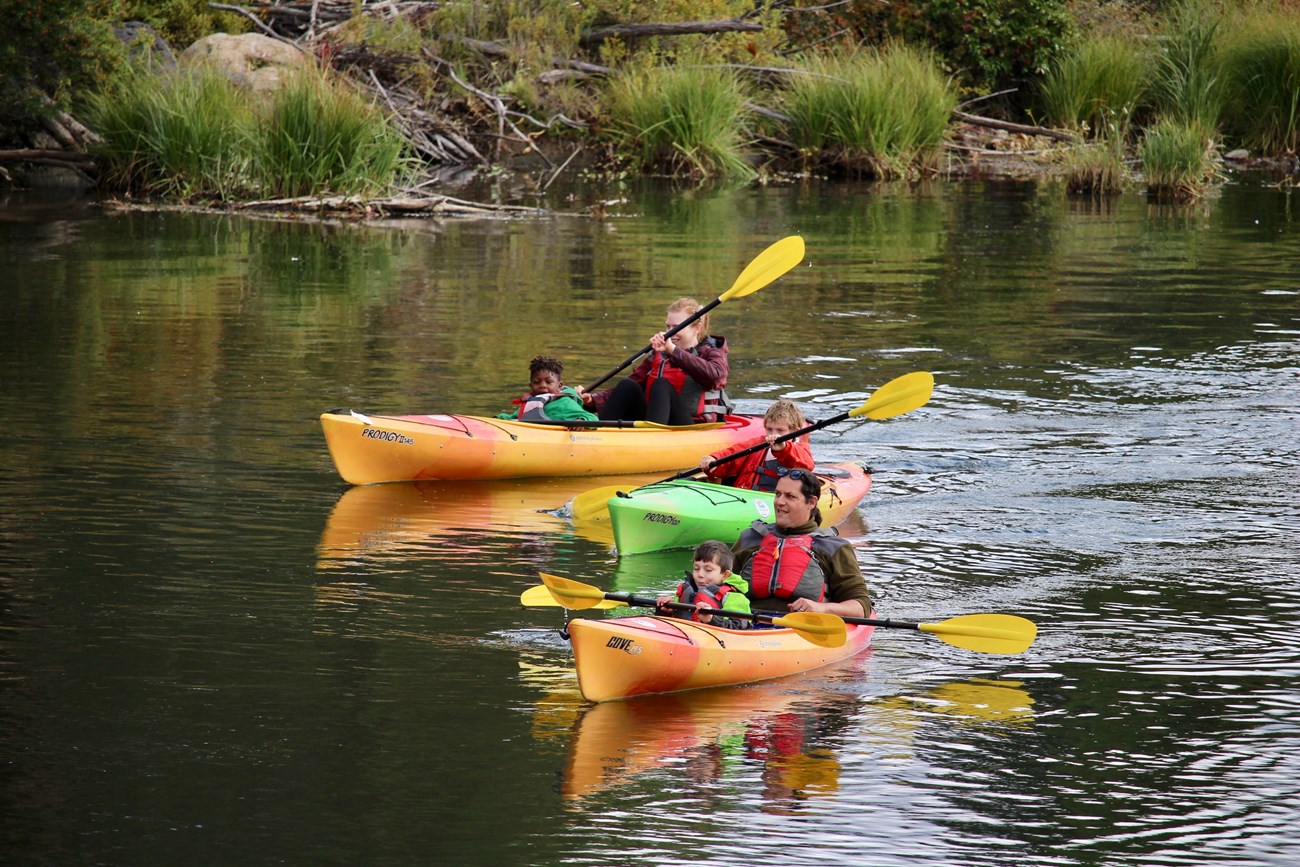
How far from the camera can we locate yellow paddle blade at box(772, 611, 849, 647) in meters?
6.27

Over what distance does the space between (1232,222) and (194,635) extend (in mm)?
17685

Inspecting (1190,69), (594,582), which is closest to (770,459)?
(594,582)

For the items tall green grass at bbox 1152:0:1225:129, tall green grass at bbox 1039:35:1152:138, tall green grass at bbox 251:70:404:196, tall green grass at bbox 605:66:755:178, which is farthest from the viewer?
tall green grass at bbox 1039:35:1152:138

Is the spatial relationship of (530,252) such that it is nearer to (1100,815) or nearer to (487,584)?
(487,584)

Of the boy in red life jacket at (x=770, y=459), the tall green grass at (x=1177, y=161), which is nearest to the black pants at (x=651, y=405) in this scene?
the boy in red life jacket at (x=770, y=459)

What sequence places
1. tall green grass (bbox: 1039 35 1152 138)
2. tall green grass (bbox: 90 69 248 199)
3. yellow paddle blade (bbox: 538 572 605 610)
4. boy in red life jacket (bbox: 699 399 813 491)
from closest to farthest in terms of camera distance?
yellow paddle blade (bbox: 538 572 605 610)
boy in red life jacket (bbox: 699 399 813 491)
tall green grass (bbox: 90 69 248 199)
tall green grass (bbox: 1039 35 1152 138)

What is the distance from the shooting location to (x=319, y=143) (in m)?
20.8

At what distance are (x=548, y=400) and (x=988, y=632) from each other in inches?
161

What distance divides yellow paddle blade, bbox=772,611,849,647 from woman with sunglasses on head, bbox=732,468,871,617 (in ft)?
1.00

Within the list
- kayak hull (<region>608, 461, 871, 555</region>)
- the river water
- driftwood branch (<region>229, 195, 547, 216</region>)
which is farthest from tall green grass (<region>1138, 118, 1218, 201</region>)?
kayak hull (<region>608, 461, 871, 555</region>)

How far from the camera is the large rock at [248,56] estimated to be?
79.3ft

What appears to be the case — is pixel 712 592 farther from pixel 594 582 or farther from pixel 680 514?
pixel 680 514

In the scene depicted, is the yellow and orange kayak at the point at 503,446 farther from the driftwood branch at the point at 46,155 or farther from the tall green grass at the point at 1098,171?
the tall green grass at the point at 1098,171

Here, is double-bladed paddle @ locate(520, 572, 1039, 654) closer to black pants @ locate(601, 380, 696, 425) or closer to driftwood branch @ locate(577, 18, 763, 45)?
black pants @ locate(601, 380, 696, 425)
